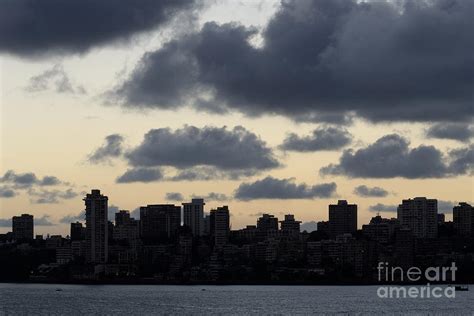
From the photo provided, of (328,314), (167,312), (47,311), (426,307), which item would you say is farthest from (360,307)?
(47,311)

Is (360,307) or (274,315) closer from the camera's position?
(274,315)

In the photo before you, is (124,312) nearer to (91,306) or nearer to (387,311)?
(91,306)

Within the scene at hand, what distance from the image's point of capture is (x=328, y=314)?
559 feet

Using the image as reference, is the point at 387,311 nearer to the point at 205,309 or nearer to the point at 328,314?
the point at 328,314

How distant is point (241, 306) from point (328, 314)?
A: 29.4 meters

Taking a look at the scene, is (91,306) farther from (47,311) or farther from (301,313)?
(301,313)

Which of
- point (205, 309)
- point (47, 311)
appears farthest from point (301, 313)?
point (47, 311)

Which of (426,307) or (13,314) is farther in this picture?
(426,307)

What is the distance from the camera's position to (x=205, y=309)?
184500 millimetres

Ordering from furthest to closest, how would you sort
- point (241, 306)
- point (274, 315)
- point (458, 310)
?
1. point (241, 306)
2. point (458, 310)
3. point (274, 315)

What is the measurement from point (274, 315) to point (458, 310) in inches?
1231

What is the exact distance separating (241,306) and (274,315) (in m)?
29.9

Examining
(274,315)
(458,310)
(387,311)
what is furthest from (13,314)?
(458,310)

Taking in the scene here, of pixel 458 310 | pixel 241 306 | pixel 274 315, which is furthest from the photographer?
pixel 241 306
